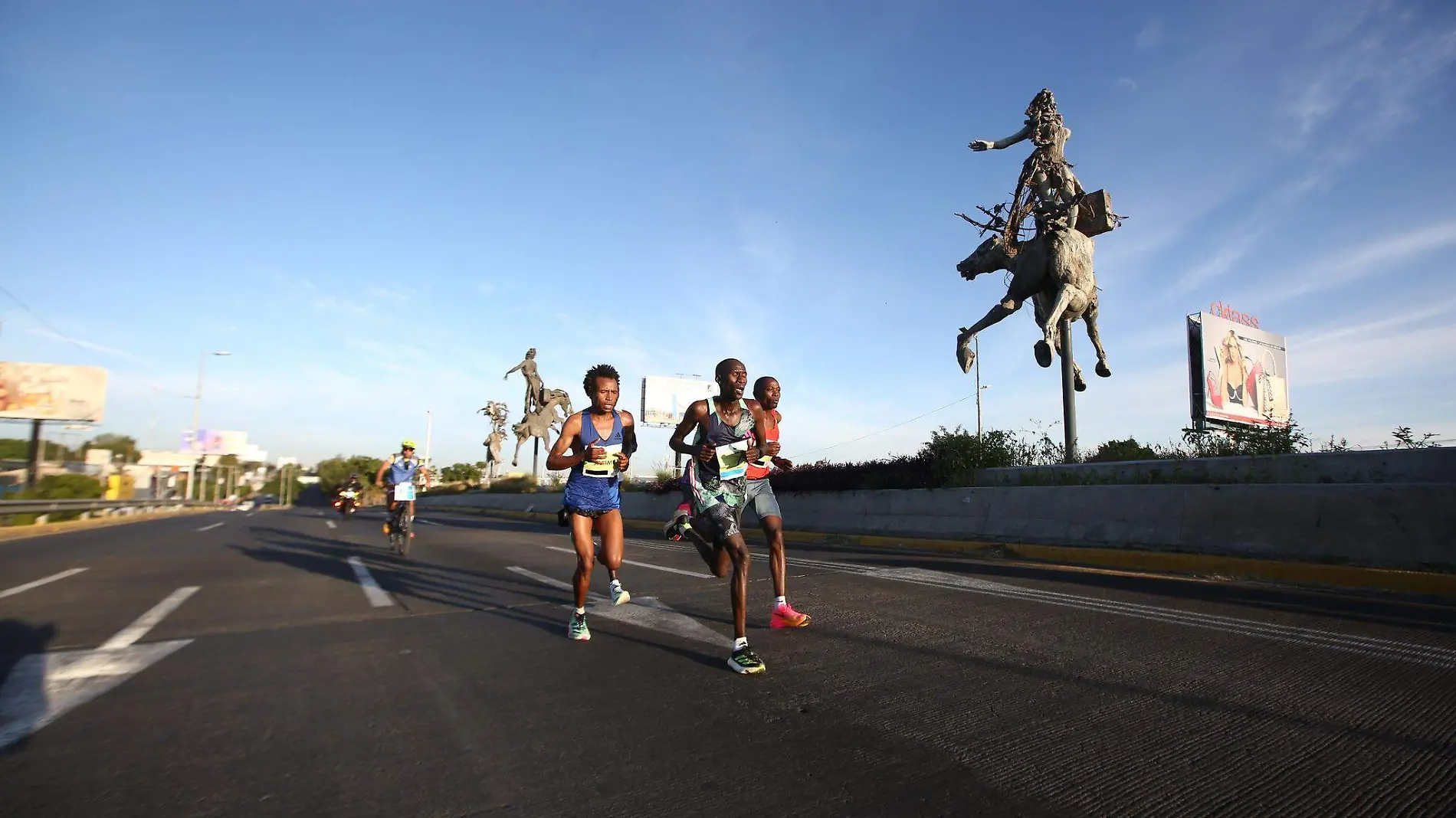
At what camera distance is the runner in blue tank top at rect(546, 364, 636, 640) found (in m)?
5.41

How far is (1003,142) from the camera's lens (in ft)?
54.5

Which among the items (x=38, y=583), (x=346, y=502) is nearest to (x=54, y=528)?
(x=346, y=502)

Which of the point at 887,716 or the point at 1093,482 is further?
the point at 1093,482

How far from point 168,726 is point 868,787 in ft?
10.1

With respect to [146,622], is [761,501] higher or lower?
higher

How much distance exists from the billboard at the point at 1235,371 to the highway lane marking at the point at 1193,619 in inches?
743

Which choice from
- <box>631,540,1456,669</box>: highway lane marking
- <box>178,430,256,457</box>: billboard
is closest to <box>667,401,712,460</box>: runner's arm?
<box>631,540,1456,669</box>: highway lane marking

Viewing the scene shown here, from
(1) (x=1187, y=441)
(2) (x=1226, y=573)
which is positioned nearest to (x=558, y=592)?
(2) (x=1226, y=573)

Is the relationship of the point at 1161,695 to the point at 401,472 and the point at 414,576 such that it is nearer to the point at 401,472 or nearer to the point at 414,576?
the point at 414,576

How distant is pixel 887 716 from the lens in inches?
131

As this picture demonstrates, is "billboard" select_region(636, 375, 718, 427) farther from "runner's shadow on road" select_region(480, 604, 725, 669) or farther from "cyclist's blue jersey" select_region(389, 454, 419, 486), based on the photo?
"runner's shadow on road" select_region(480, 604, 725, 669)

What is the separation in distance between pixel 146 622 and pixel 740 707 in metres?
5.29

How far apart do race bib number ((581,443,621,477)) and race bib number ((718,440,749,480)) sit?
101cm

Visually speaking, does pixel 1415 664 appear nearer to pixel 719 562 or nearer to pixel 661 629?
pixel 719 562
